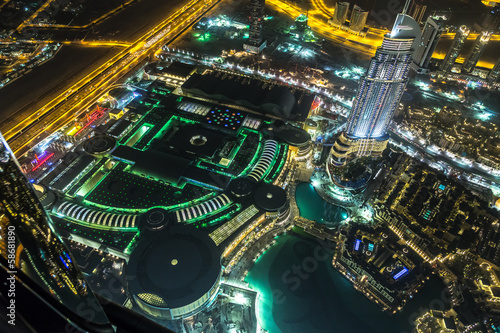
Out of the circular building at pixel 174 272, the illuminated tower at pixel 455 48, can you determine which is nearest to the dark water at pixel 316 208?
the circular building at pixel 174 272

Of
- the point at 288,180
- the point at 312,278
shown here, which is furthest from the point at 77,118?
the point at 312,278

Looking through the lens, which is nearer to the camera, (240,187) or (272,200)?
(272,200)

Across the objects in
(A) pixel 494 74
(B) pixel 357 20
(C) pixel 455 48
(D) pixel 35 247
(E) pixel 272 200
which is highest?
(D) pixel 35 247

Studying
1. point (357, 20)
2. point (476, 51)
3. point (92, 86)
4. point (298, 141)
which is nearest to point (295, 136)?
point (298, 141)

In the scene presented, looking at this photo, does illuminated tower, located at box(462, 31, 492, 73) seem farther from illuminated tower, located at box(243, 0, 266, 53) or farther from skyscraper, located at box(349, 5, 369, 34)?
illuminated tower, located at box(243, 0, 266, 53)

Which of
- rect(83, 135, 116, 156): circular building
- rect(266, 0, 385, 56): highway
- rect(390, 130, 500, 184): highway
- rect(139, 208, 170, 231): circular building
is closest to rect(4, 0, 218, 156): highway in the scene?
rect(83, 135, 116, 156): circular building

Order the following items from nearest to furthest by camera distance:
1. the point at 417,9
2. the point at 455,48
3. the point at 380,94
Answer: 1. the point at 380,94
2. the point at 455,48
3. the point at 417,9

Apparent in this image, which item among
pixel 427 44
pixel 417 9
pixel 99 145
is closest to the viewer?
pixel 99 145

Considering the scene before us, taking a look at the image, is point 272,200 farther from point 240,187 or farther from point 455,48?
point 455,48

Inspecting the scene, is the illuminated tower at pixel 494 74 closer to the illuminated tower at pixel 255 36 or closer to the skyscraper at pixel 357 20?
the skyscraper at pixel 357 20
